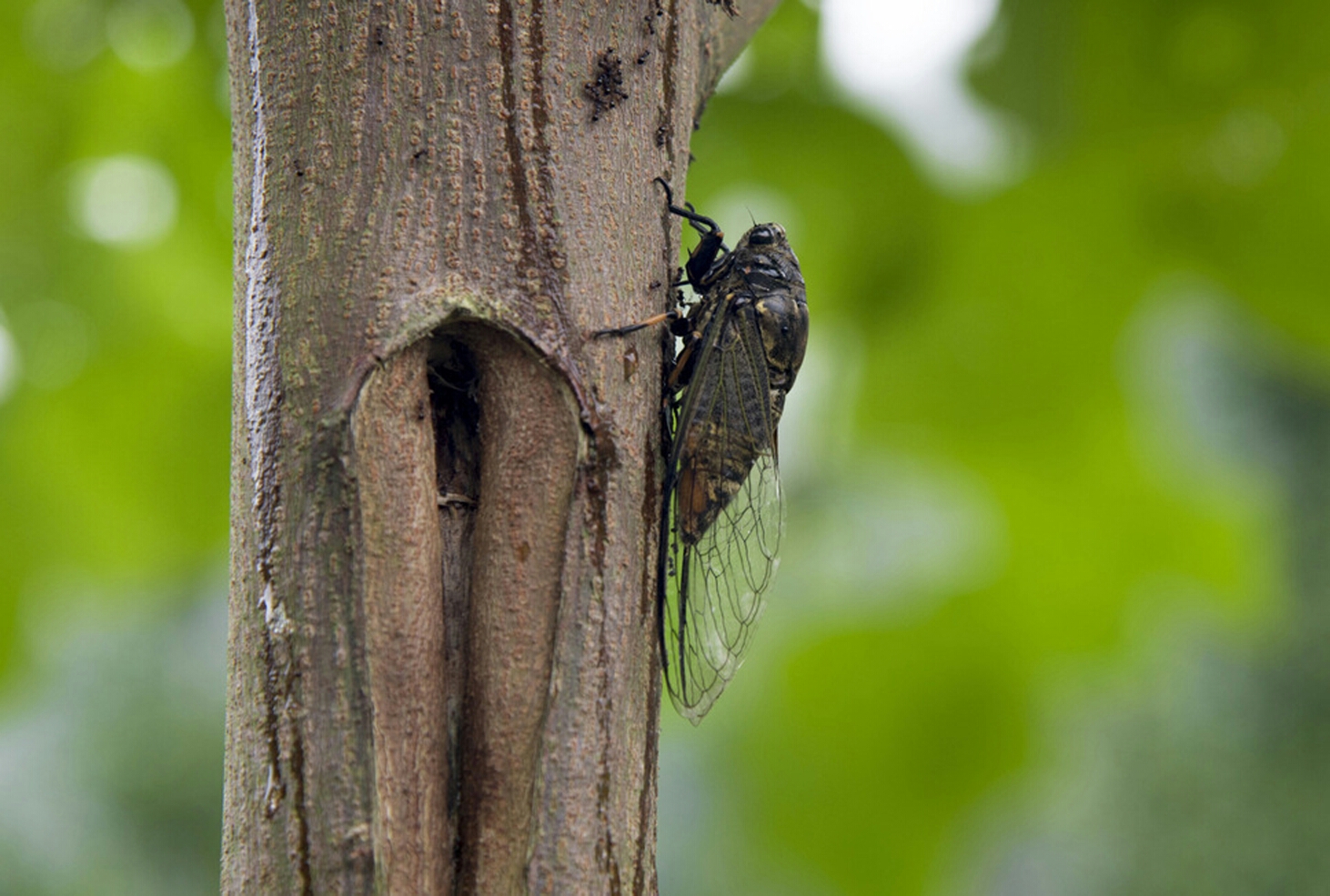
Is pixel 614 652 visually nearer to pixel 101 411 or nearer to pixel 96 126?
pixel 101 411

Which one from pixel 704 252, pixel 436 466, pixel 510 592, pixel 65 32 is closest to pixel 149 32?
pixel 65 32

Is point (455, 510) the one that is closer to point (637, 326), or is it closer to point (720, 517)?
point (637, 326)

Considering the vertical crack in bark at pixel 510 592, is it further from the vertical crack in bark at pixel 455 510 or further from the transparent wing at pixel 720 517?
the transparent wing at pixel 720 517

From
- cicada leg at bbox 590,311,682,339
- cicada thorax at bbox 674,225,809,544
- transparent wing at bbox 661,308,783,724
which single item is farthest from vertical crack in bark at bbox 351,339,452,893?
cicada thorax at bbox 674,225,809,544

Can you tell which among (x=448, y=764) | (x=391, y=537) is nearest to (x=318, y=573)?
(x=391, y=537)

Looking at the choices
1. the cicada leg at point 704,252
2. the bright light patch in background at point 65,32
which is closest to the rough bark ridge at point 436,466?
the cicada leg at point 704,252
